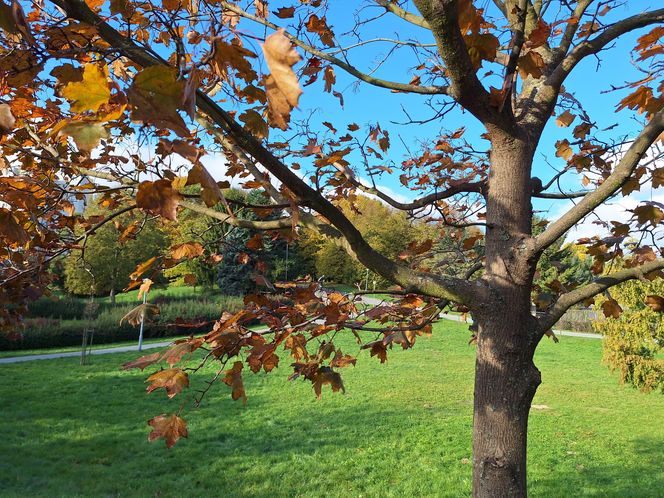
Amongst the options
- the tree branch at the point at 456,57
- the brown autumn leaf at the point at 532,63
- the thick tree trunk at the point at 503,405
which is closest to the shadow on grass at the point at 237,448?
the thick tree trunk at the point at 503,405

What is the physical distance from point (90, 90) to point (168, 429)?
98 centimetres

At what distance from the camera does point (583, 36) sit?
212 cm

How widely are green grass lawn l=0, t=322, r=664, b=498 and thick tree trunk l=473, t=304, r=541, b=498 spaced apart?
3.58 metres

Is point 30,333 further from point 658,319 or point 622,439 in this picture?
point 658,319

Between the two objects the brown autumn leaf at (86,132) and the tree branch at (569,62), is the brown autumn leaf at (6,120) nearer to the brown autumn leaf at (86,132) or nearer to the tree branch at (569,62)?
the brown autumn leaf at (86,132)

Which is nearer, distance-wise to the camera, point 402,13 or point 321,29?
point 402,13

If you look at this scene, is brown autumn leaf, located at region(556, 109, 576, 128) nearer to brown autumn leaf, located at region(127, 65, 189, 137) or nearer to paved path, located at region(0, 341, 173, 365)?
brown autumn leaf, located at region(127, 65, 189, 137)

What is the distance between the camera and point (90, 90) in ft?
2.55

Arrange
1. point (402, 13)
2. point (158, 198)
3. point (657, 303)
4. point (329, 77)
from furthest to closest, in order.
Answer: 1. point (329, 77)
2. point (402, 13)
3. point (657, 303)
4. point (158, 198)

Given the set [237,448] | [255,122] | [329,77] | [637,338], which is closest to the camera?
[255,122]

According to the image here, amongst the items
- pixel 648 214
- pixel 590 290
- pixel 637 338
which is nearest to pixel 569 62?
pixel 648 214

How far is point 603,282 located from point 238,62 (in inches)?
59.4

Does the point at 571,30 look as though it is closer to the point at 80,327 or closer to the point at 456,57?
the point at 456,57

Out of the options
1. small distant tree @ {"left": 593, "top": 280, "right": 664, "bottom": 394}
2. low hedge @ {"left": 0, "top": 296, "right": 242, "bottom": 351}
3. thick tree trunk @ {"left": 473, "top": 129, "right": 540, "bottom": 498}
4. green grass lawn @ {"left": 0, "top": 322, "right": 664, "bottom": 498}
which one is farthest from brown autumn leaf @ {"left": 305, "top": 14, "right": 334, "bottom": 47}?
low hedge @ {"left": 0, "top": 296, "right": 242, "bottom": 351}
